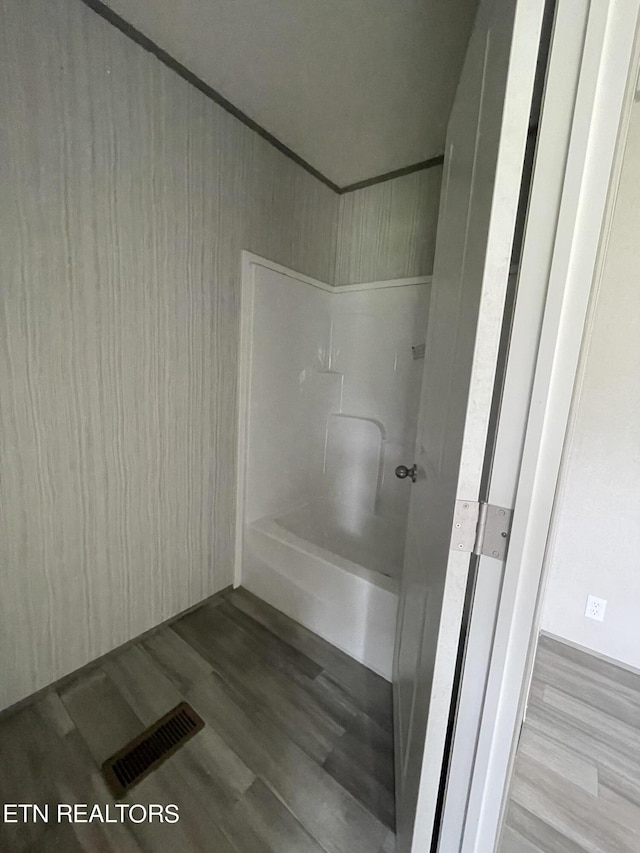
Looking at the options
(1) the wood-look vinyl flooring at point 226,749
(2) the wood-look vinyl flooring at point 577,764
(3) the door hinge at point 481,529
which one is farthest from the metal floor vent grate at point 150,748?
(3) the door hinge at point 481,529

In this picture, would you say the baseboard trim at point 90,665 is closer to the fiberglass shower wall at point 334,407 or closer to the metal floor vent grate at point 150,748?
the metal floor vent grate at point 150,748

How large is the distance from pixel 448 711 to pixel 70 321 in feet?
5.19

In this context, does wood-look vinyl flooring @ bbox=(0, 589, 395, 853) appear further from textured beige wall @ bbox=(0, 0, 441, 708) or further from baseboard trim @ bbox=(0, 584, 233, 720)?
textured beige wall @ bbox=(0, 0, 441, 708)

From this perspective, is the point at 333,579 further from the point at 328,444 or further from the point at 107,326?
the point at 107,326

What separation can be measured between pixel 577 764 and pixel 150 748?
1.48 meters

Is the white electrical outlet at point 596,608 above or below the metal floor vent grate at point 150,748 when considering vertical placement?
above

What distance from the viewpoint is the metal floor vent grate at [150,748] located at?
40.7 inches

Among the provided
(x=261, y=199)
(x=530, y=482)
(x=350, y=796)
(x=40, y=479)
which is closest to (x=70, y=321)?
(x=40, y=479)

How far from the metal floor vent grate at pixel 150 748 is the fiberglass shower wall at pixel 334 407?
93 centimetres

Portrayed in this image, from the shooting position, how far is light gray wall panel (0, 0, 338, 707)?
1.07m

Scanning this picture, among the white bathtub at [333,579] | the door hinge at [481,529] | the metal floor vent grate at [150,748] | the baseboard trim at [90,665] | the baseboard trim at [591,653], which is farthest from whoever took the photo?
the baseboard trim at [591,653]

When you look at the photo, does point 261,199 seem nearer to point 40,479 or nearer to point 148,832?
point 40,479

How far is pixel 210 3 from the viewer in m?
1.08

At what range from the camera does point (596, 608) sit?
1.58 meters
